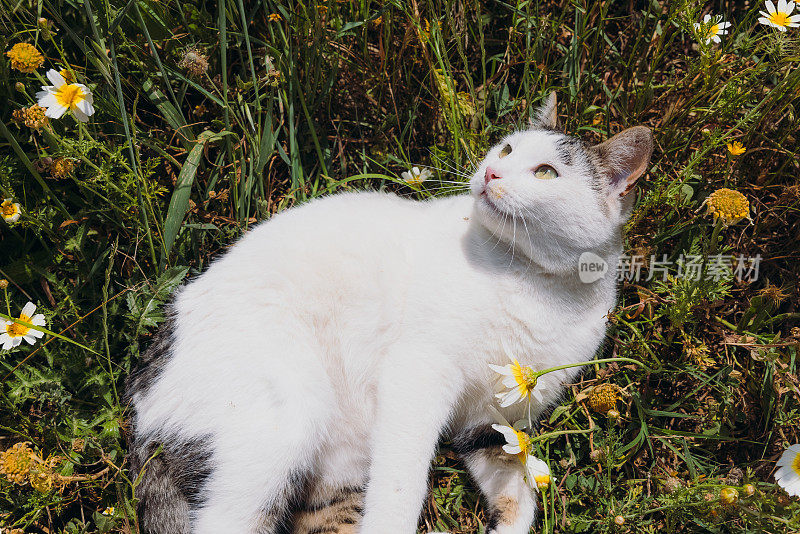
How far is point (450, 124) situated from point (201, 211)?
4.48 ft

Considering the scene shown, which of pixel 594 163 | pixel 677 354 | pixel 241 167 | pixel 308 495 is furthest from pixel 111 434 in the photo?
pixel 677 354

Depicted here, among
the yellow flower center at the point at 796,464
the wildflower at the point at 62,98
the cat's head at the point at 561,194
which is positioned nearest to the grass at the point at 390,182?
the wildflower at the point at 62,98

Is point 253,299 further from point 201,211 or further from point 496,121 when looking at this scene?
point 496,121

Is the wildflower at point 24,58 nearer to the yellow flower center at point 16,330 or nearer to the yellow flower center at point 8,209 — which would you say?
the yellow flower center at point 8,209

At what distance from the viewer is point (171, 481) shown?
2.22 metres

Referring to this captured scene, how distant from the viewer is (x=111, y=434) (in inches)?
99.4

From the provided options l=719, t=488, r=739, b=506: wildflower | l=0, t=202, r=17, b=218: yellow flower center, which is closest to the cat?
l=719, t=488, r=739, b=506: wildflower

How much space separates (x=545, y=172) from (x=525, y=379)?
814 mm

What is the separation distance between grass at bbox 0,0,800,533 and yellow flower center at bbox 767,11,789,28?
7cm

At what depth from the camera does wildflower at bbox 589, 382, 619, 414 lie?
7.80ft

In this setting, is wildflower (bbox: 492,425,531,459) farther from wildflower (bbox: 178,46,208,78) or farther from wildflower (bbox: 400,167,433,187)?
wildflower (bbox: 178,46,208,78)

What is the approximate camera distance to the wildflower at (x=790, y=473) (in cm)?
190

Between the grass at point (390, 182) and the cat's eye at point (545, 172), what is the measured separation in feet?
2.15

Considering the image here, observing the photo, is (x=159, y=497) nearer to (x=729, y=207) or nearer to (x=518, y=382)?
(x=518, y=382)
